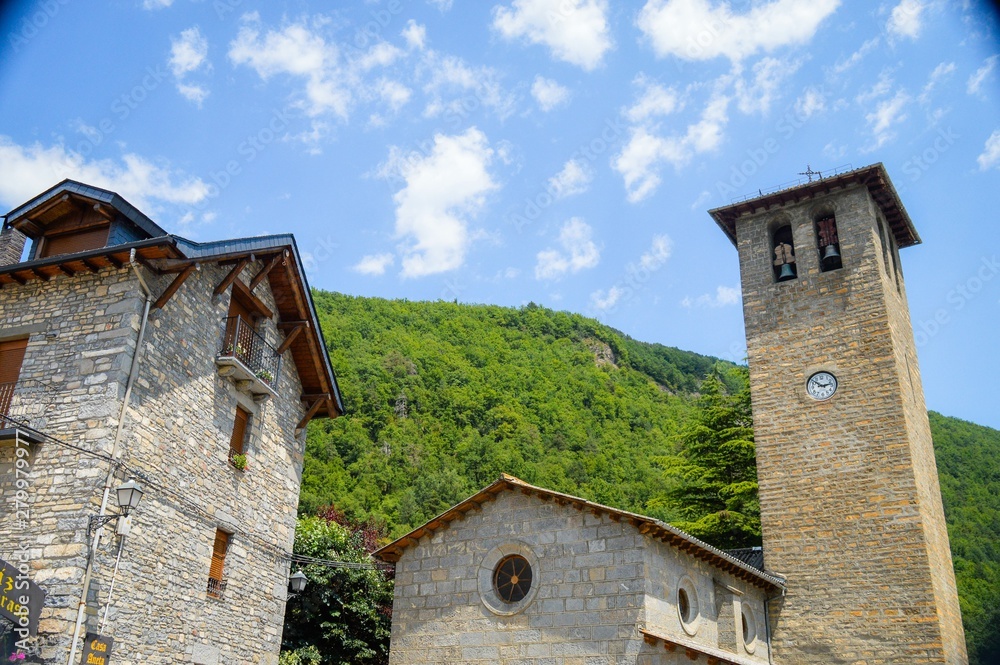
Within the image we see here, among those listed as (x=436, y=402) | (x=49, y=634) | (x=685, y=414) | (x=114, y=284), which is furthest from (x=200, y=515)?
(x=685, y=414)

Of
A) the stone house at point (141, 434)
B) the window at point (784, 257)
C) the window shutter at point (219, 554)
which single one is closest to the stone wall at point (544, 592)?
the stone house at point (141, 434)

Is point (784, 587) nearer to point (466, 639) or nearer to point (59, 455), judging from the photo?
point (466, 639)

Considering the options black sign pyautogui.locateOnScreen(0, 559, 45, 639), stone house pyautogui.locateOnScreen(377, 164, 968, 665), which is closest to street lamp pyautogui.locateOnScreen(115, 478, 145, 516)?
black sign pyautogui.locateOnScreen(0, 559, 45, 639)

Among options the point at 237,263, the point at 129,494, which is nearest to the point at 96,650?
the point at 129,494

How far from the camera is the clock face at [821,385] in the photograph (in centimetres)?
2141

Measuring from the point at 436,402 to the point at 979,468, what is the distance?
3541cm

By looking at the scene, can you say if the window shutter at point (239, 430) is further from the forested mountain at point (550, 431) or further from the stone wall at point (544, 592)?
the forested mountain at point (550, 431)

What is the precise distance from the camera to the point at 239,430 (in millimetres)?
16531

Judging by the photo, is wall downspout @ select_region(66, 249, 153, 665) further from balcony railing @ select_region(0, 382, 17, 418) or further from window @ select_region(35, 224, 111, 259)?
balcony railing @ select_region(0, 382, 17, 418)

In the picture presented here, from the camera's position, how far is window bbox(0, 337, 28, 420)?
1360 cm

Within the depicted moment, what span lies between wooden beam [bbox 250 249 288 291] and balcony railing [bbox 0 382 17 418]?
4813mm

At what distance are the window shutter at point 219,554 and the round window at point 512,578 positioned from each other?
17.4ft

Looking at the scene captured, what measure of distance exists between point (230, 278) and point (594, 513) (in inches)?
334

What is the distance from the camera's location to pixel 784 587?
1983cm
